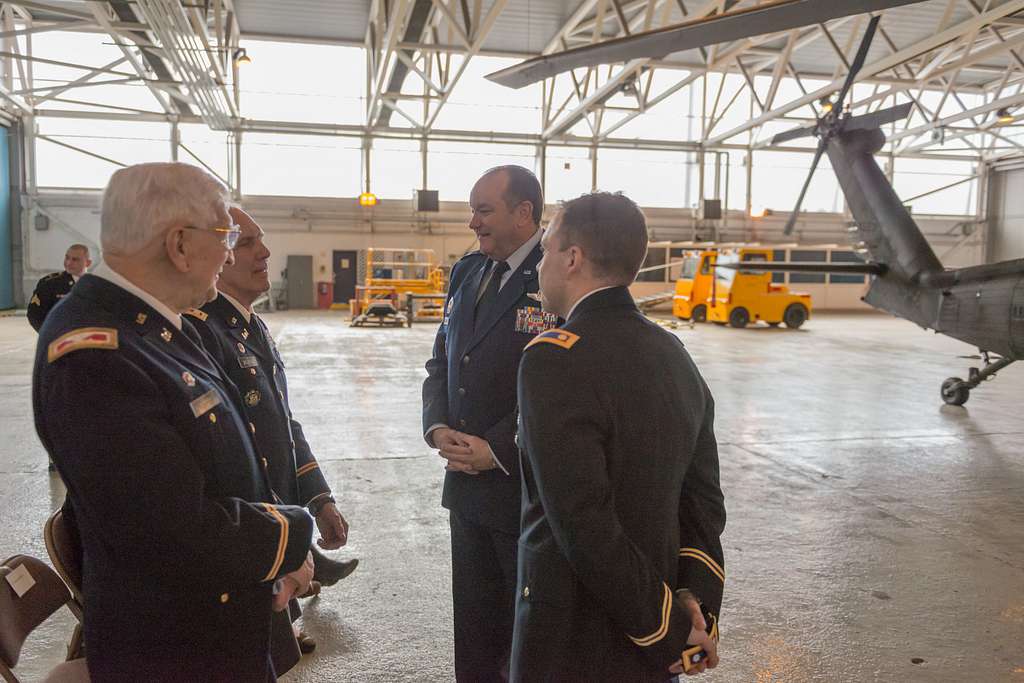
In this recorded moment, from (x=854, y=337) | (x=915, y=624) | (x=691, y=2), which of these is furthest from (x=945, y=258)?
(x=915, y=624)

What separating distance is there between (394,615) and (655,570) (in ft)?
6.08

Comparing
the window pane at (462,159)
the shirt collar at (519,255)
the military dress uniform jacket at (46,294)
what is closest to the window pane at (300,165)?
the window pane at (462,159)

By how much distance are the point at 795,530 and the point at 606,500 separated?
3.05 meters

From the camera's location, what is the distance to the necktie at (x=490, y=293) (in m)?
2.07

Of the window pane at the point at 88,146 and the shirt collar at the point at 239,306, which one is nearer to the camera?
the shirt collar at the point at 239,306

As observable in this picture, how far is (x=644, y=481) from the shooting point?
51.4 inches

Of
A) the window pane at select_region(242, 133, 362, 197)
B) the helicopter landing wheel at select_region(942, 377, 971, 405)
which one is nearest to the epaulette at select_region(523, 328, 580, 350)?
the helicopter landing wheel at select_region(942, 377, 971, 405)

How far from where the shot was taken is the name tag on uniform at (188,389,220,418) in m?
1.23

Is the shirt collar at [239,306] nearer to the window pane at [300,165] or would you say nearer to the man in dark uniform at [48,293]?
the man in dark uniform at [48,293]

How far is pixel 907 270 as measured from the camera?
7.75m

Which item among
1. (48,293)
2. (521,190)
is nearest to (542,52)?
(48,293)

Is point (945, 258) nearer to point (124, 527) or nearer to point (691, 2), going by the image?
point (691, 2)

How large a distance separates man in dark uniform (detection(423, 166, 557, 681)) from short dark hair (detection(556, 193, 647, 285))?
0.59 m

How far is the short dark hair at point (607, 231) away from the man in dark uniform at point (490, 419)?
0.59 metres
